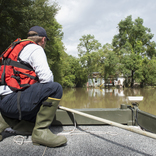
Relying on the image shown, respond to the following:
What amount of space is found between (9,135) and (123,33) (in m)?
36.0

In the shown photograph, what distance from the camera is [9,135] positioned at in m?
2.04

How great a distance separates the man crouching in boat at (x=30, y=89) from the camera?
166 cm


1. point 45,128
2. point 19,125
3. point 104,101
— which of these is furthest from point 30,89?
point 104,101

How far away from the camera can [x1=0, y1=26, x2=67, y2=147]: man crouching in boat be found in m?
1.66

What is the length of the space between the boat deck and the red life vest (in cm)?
64

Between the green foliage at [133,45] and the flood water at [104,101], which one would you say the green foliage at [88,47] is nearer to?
the green foliage at [133,45]

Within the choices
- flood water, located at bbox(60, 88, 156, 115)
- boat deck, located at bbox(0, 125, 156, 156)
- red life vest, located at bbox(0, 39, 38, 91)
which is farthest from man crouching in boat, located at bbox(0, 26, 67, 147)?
flood water, located at bbox(60, 88, 156, 115)

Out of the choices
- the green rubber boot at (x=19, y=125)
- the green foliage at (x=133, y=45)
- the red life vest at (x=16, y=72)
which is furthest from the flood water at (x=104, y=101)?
the green foliage at (x=133, y=45)

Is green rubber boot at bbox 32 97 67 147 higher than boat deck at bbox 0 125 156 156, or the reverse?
green rubber boot at bbox 32 97 67 147

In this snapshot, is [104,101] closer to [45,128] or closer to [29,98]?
[45,128]

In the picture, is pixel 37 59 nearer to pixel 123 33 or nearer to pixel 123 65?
pixel 123 65

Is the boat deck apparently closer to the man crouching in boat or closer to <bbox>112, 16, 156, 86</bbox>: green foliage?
the man crouching in boat

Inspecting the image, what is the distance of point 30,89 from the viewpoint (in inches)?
66.0

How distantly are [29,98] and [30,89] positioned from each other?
10cm
